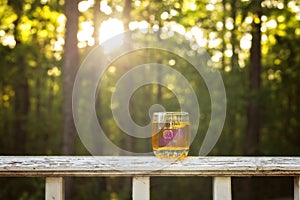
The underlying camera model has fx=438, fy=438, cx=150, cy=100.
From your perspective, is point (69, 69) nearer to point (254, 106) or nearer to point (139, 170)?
point (254, 106)

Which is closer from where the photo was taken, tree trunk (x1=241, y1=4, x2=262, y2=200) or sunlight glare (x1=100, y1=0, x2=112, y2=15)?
sunlight glare (x1=100, y1=0, x2=112, y2=15)

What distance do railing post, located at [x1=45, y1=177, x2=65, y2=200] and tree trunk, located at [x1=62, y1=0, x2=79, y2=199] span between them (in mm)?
3288

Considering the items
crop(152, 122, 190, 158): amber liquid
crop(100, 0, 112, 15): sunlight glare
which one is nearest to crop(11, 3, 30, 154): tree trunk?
crop(100, 0, 112, 15): sunlight glare

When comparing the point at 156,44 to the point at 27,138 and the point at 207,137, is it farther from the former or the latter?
the point at 27,138

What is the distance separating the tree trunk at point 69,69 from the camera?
4355 mm

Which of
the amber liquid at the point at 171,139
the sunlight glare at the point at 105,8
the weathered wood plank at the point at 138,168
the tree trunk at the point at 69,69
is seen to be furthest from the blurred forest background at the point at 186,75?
the weathered wood plank at the point at 138,168

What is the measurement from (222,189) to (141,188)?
23 cm

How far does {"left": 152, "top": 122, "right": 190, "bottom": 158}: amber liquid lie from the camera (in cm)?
138

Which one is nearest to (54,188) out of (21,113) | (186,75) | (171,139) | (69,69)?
(171,139)

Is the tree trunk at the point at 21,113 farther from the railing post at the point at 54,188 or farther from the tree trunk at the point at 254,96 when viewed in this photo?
the railing post at the point at 54,188

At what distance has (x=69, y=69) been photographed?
4.47 metres

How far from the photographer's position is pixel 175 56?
700 centimetres

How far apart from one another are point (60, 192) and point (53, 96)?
7680mm

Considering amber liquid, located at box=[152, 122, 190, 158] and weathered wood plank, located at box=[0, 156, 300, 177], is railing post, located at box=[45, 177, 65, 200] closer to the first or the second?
weathered wood plank, located at box=[0, 156, 300, 177]
